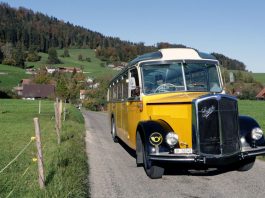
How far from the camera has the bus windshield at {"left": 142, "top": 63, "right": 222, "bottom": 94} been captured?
31.5ft

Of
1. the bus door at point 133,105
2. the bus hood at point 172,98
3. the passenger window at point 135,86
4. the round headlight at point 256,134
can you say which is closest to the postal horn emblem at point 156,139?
the bus hood at point 172,98

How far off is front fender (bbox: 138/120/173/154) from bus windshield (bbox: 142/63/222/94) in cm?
124

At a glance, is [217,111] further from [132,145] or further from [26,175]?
[26,175]

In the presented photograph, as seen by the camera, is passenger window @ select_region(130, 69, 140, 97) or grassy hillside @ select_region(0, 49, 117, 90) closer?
passenger window @ select_region(130, 69, 140, 97)

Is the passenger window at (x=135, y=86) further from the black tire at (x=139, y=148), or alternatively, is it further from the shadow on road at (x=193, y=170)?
the shadow on road at (x=193, y=170)

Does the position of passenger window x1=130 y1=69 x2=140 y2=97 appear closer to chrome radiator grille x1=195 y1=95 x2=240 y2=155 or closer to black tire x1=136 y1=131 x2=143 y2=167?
black tire x1=136 y1=131 x2=143 y2=167

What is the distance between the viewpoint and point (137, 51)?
139m

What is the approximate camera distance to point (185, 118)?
8.30 meters

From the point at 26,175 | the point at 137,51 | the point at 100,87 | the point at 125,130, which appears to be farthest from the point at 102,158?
the point at 137,51

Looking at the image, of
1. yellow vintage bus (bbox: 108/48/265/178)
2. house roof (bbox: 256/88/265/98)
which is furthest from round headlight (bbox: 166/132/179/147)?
house roof (bbox: 256/88/265/98)

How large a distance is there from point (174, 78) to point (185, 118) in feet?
5.42

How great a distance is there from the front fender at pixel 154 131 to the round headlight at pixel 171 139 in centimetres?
9

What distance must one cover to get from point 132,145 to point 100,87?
2867 inches

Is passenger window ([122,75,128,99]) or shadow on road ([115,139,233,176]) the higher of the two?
passenger window ([122,75,128,99])
